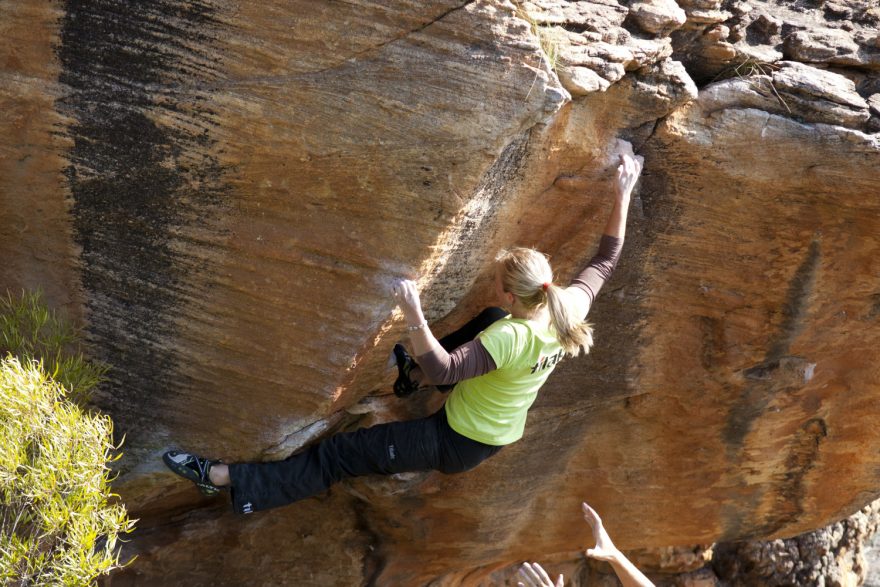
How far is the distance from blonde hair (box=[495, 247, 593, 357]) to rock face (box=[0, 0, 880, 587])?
0.97ft

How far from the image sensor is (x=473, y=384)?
462 cm

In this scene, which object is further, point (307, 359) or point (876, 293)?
point (876, 293)

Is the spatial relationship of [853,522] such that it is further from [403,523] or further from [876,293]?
[403,523]

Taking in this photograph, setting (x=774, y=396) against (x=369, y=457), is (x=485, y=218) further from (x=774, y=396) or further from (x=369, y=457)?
(x=774, y=396)

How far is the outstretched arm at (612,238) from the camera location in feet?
14.9

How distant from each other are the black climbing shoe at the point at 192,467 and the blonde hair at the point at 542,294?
181cm

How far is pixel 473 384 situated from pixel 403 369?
0.36 meters

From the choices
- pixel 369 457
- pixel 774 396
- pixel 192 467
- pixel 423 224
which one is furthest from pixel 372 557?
pixel 423 224

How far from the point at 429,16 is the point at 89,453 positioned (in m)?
2.31

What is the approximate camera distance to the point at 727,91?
4.73 meters

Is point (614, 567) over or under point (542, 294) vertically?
under

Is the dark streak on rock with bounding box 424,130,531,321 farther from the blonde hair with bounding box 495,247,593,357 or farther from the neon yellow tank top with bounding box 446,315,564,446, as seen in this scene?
the neon yellow tank top with bounding box 446,315,564,446

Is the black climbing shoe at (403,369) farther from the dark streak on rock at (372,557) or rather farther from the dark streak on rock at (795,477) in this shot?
the dark streak on rock at (795,477)

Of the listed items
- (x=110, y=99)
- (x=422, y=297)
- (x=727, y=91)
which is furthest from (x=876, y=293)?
(x=110, y=99)
